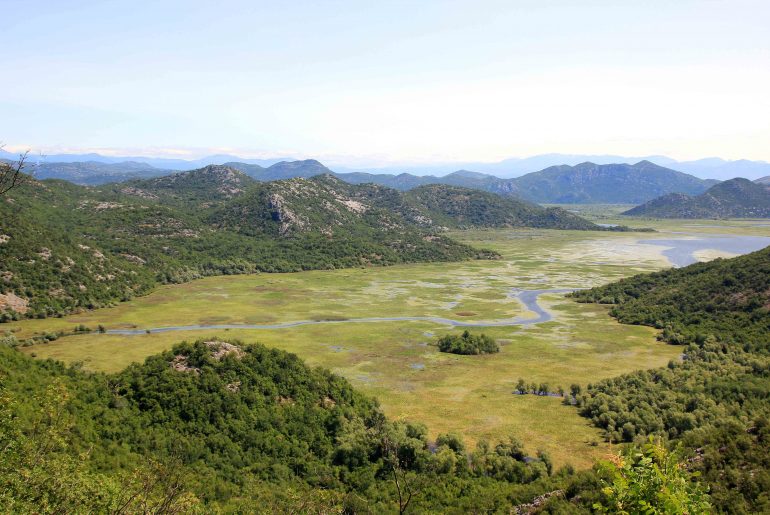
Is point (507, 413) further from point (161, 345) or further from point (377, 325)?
point (161, 345)

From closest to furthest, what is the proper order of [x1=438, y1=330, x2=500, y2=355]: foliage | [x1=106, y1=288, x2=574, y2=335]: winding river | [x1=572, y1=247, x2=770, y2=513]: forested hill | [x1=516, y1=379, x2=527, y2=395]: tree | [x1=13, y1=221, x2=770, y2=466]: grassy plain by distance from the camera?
[x1=572, y1=247, x2=770, y2=513]: forested hill → [x1=13, y1=221, x2=770, y2=466]: grassy plain → [x1=516, y1=379, x2=527, y2=395]: tree → [x1=438, y1=330, x2=500, y2=355]: foliage → [x1=106, y1=288, x2=574, y2=335]: winding river

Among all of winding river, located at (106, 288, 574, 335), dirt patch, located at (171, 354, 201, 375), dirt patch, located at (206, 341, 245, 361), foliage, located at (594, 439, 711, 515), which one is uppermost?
foliage, located at (594, 439, 711, 515)

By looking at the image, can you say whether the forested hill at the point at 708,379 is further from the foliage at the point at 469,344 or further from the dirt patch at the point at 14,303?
the dirt patch at the point at 14,303

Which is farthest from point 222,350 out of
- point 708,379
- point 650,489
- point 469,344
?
point 708,379

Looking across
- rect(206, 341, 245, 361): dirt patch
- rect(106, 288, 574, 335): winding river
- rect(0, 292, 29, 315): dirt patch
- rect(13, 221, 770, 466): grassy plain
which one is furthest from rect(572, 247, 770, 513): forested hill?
rect(0, 292, 29, 315): dirt patch

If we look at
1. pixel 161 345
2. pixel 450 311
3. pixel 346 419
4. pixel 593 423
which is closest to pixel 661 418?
pixel 593 423

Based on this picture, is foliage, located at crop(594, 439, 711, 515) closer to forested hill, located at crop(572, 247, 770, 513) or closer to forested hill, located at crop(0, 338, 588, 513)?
→ forested hill, located at crop(0, 338, 588, 513)

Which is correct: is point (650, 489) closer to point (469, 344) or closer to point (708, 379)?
point (708, 379)
